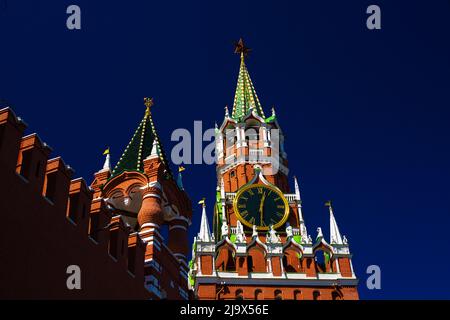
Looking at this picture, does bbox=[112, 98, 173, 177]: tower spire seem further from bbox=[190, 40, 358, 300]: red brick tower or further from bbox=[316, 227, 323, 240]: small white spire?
bbox=[316, 227, 323, 240]: small white spire

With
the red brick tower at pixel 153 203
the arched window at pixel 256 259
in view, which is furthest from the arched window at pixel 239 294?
the red brick tower at pixel 153 203

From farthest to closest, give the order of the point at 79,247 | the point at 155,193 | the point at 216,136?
1. the point at 216,136
2. the point at 155,193
3. the point at 79,247

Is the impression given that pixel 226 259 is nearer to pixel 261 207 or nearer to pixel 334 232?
pixel 261 207

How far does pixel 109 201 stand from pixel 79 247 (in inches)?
307

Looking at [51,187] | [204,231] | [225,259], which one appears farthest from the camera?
[225,259]

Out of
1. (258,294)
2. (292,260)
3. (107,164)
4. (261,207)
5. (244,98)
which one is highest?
(244,98)

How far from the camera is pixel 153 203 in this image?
66.2 ft

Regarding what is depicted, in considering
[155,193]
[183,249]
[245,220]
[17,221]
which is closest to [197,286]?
[245,220]

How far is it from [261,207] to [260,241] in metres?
4.12

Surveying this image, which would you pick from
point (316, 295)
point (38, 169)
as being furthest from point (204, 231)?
point (38, 169)

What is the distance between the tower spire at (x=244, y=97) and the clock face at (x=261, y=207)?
1036 centimetres

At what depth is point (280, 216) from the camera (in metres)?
44.2
